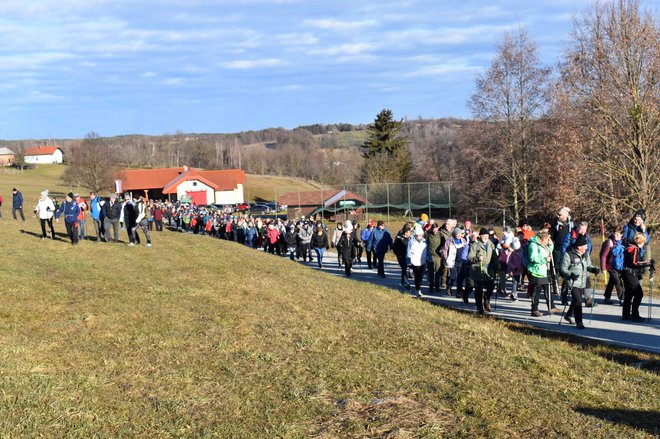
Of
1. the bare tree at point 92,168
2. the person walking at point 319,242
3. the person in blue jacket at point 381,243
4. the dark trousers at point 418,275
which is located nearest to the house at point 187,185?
the bare tree at point 92,168

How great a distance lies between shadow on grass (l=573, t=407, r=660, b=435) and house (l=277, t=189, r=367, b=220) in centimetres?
4525

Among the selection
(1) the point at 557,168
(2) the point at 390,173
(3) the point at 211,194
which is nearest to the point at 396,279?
(1) the point at 557,168

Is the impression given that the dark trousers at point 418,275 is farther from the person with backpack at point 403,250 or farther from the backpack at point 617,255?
the backpack at point 617,255

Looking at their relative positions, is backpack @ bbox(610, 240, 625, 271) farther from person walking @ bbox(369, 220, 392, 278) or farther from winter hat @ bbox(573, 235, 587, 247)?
person walking @ bbox(369, 220, 392, 278)

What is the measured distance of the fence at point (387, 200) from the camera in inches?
2167

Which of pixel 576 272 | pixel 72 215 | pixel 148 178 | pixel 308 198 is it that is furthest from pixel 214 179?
pixel 576 272

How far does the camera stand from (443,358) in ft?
28.6

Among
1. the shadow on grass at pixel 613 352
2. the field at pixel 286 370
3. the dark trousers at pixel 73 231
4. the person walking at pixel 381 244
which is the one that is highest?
the dark trousers at pixel 73 231

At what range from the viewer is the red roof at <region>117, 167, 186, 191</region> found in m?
94.1

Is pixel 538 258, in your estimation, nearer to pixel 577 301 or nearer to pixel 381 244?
pixel 577 301

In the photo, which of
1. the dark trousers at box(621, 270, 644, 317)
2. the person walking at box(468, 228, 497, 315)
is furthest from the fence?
the dark trousers at box(621, 270, 644, 317)

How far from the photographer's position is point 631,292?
12.5m

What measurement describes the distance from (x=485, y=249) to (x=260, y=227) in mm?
20516

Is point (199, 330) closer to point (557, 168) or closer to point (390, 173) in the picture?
point (557, 168)
